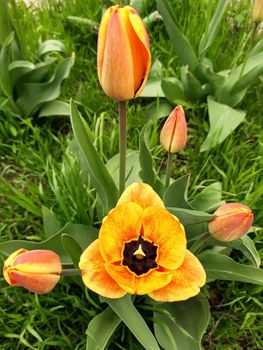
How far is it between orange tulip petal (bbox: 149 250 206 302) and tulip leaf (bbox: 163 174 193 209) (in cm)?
21

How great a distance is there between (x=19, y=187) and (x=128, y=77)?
0.97 m

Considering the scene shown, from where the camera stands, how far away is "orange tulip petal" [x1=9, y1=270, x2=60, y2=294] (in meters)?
0.89

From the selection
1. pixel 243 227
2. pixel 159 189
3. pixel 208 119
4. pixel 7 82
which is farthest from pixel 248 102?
pixel 243 227

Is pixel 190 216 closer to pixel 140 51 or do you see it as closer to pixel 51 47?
pixel 140 51

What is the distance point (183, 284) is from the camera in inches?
40.8

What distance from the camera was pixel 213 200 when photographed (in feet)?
4.55

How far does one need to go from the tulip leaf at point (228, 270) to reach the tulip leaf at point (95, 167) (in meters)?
0.27

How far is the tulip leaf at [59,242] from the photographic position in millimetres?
1207

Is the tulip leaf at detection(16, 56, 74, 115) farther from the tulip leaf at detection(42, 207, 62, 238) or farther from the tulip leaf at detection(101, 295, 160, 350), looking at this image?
the tulip leaf at detection(101, 295, 160, 350)

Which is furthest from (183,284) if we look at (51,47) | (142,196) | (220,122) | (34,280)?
(51,47)

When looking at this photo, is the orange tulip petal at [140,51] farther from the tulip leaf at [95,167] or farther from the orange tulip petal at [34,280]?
the orange tulip petal at [34,280]

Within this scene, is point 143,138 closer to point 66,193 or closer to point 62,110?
point 66,193

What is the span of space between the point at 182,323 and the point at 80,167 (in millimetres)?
584

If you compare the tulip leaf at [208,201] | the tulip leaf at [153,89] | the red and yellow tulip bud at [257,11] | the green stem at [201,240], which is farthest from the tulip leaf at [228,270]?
the tulip leaf at [153,89]
